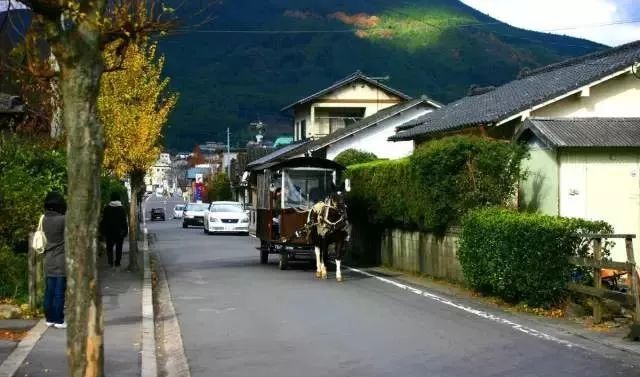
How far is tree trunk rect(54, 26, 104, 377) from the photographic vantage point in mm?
6605

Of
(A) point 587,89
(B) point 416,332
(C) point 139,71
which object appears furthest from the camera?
(C) point 139,71

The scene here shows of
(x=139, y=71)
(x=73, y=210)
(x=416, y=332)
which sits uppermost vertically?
(x=139, y=71)

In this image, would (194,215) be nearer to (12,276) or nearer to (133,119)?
(133,119)

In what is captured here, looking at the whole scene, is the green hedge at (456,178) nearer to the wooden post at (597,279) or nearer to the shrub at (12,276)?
the wooden post at (597,279)

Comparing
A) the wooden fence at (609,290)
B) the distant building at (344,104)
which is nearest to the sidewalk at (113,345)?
the wooden fence at (609,290)

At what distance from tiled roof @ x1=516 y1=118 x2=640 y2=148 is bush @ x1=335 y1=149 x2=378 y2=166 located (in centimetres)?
2189

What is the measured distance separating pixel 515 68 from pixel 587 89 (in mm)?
125852

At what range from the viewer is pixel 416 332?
1289cm

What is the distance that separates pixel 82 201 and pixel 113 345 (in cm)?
550

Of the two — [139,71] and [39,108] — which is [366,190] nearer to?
[139,71]

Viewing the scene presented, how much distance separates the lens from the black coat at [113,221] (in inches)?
961

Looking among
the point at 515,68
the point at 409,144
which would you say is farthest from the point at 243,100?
the point at 409,144

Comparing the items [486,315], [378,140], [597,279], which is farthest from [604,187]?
[378,140]

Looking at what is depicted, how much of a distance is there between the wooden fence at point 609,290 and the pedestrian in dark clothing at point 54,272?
25.1 ft
